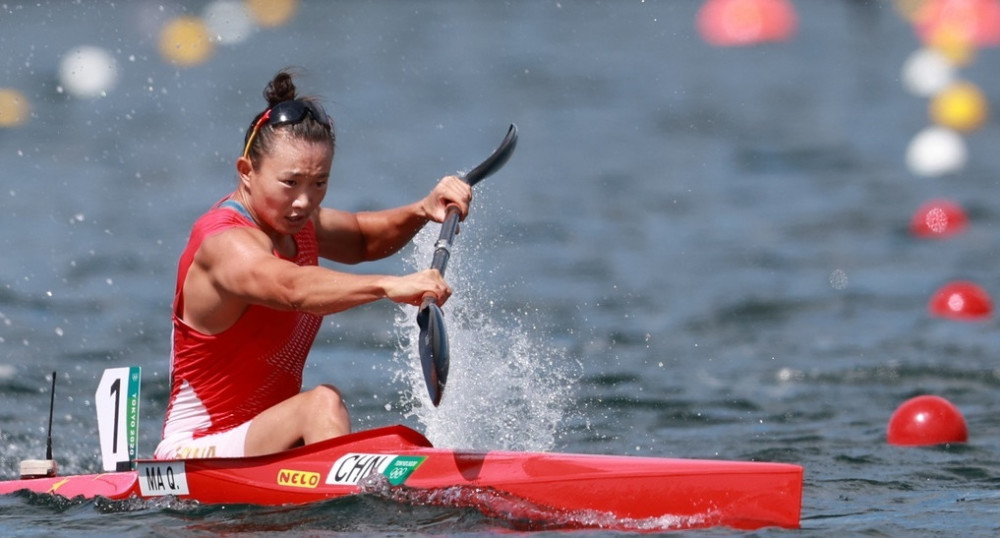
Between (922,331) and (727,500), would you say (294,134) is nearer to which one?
(727,500)

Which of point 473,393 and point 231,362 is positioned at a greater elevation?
point 473,393

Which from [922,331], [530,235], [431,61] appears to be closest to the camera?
[922,331]

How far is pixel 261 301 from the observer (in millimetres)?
4852

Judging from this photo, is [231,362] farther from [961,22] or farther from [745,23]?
[745,23]

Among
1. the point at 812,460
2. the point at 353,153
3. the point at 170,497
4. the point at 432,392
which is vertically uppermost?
the point at 353,153

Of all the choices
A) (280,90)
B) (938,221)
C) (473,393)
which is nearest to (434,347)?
(280,90)

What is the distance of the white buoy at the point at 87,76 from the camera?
22.1 metres

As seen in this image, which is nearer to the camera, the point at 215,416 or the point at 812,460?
the point at 215,416

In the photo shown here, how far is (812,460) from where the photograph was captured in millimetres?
6750

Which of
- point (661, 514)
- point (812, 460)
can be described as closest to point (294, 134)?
point (661, 514)

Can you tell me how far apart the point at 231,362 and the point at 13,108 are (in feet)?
51.5

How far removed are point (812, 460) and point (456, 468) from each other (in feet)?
7.84

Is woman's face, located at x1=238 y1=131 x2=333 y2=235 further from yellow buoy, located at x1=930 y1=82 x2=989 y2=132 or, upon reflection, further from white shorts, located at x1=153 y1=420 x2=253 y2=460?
yellow buoy, located at x1=930 y1=82 x2=989 y2=132

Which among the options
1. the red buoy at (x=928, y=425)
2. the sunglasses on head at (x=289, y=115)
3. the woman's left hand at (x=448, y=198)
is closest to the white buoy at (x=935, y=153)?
the red buoy at (x=928, y=425)
